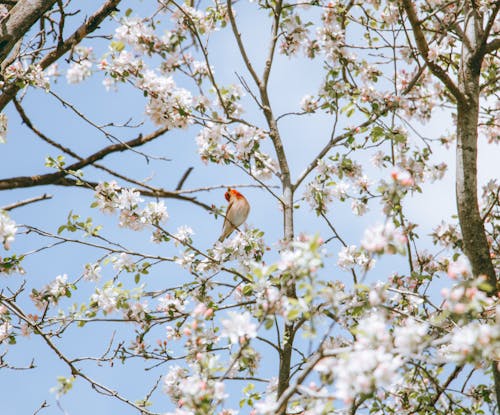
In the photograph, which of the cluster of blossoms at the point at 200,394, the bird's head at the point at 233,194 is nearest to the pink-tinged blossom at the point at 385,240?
the cluster of blossoms at the point at 200,394

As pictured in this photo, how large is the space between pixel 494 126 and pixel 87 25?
16.0ft

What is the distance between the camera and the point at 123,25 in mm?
5820

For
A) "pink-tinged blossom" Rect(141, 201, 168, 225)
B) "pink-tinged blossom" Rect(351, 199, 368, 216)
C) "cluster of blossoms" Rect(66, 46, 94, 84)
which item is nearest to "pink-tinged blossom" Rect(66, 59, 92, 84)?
"cluster of blossoms" Rect(66, 46, 94, 84)

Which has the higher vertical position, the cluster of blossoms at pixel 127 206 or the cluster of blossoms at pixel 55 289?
the cluster of blossoms at pixel 127 206

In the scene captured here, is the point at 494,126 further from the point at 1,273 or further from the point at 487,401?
the point at 1,273

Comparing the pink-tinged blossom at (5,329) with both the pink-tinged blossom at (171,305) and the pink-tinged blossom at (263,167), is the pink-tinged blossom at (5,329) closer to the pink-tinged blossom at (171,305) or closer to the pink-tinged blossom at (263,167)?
the pink-tinged blossom at (171,305)

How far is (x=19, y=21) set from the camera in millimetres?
4297

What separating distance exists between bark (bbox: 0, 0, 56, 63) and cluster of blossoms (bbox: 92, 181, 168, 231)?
4.43 ft

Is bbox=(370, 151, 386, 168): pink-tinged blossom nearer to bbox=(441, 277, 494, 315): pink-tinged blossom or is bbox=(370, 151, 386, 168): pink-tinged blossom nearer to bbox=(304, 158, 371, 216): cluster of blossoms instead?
bbox=(304, 158, 371, 216): cluster of blossoms

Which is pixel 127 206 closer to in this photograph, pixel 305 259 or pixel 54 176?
pixel 54 176

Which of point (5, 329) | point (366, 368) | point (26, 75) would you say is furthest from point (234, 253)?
point (366, 368)

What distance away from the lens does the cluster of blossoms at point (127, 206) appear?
4949mm

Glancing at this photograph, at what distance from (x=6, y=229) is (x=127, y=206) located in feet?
4.69

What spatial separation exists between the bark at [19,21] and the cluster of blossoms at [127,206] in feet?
4.43
